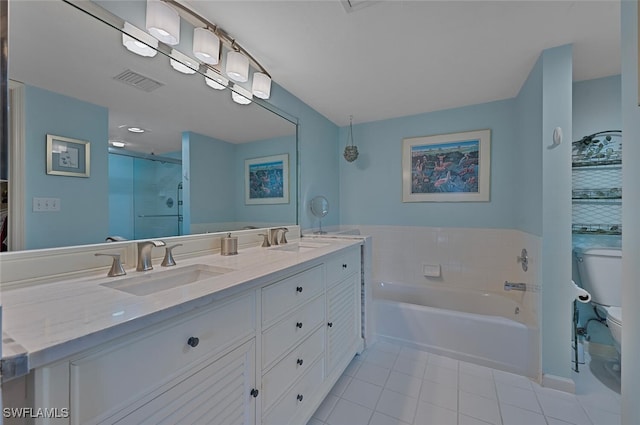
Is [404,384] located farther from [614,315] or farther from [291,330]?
[614,315]

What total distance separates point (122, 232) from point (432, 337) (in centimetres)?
223

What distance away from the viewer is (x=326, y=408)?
1536mm

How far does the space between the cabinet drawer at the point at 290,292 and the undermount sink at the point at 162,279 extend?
230mm

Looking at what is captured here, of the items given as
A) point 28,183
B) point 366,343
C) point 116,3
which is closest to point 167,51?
point 116,3

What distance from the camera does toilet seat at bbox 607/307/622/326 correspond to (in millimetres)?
1632

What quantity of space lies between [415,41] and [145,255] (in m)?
1.85

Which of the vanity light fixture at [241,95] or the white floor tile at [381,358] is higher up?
the vanity light fixture at [241,95]

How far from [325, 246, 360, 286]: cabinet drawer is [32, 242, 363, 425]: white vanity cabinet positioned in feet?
0.04

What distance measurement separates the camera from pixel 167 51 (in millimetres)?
1308

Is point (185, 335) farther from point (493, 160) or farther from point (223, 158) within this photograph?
point (493, 160)

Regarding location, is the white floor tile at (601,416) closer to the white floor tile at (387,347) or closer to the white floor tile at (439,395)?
the white floor tile at (439,395)

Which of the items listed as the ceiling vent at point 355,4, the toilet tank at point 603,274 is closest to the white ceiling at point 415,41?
the ceiling vent at point 355,4

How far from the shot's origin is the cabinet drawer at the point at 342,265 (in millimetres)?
1626

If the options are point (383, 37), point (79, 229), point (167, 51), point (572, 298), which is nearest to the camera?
point (79, 229)
